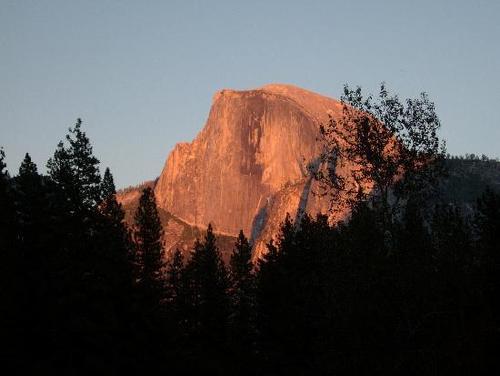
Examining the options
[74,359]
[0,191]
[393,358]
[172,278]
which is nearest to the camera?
[393,358]

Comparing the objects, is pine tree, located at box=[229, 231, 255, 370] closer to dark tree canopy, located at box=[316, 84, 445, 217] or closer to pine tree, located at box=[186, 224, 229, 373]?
pine tree, located at box=[186, 224, 229, 373]

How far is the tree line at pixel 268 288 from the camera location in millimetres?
23625

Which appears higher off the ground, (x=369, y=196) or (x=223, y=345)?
(x=369, y=196)

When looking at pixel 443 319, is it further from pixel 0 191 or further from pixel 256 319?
pixel 256 319

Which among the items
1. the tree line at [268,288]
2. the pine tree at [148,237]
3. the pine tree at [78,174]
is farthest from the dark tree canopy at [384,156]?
the pine tree at [148,237]

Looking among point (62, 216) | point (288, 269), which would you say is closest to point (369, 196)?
point (62, 216)

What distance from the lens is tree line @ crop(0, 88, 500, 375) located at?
23.6 meters

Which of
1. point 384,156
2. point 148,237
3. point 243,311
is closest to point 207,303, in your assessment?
point 243,311

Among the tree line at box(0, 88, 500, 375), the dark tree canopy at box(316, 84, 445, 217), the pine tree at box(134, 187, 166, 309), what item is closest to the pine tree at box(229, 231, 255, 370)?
the tree line at box(0, 88, 500, 375)

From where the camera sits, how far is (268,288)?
2133 inches

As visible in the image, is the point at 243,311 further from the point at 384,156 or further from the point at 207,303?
the point at 384,156

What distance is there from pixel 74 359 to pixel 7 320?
14.4ft

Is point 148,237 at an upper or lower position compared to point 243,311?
upper

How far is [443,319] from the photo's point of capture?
998 inches
